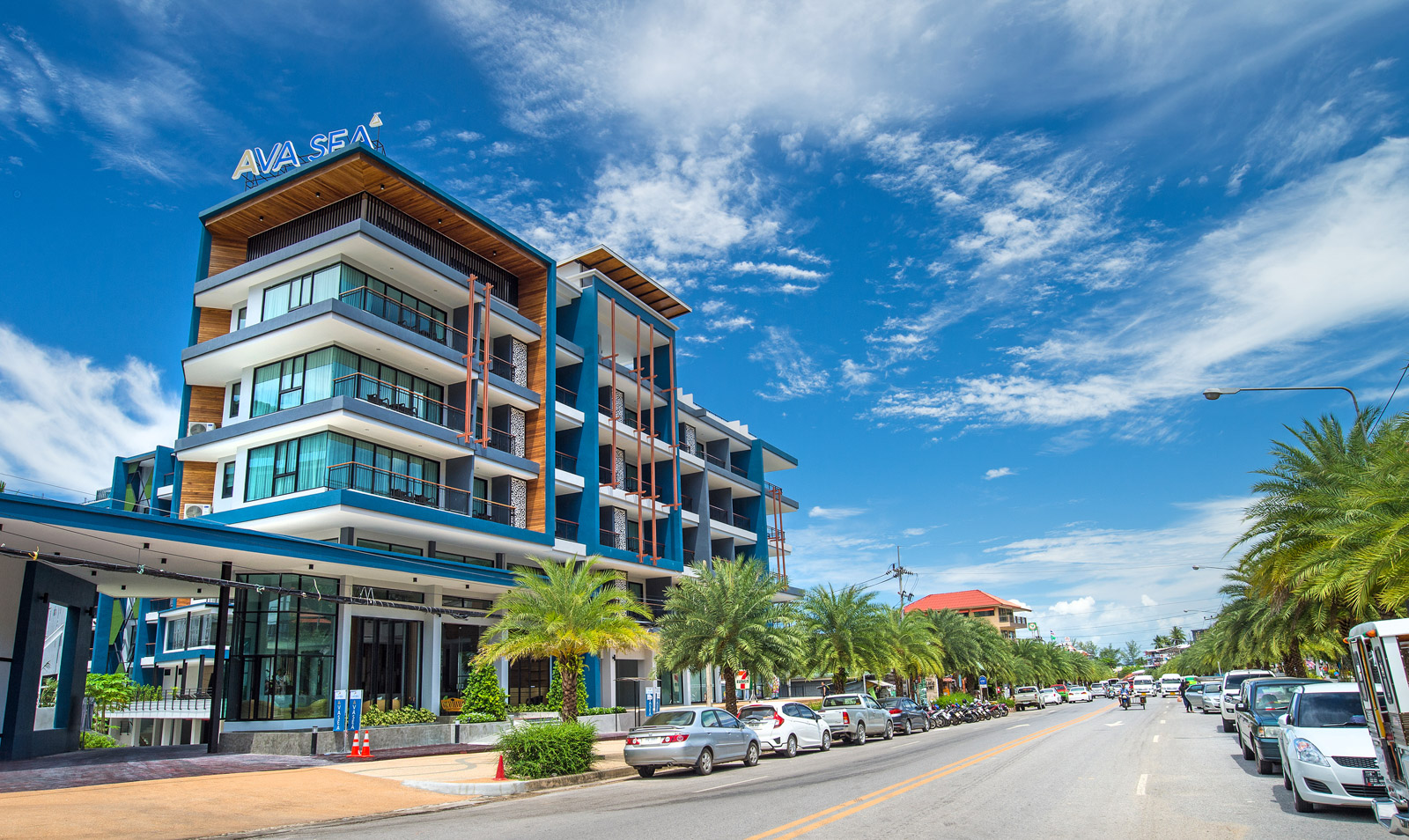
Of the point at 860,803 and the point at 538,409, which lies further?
the point at 538,409

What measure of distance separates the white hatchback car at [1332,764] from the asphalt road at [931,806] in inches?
12.5

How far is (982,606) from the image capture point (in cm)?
12838

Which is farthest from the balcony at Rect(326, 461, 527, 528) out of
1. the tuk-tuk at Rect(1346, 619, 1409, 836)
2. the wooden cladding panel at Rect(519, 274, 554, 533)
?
the tuk-tuk at Rect(1346, 619, 1409, 836)

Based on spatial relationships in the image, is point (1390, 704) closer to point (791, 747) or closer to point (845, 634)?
point (791, 747)

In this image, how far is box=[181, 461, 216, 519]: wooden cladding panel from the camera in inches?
1340

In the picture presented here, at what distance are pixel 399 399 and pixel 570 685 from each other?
49.8 ft

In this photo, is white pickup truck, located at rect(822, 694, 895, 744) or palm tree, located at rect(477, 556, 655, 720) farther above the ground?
palm tree, located at rect(477, 556, 655, 720)

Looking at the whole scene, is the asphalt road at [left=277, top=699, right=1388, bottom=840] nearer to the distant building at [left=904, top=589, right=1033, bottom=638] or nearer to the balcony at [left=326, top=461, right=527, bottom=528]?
the balcony at [left=326, top=461, right=527, bottom=528]

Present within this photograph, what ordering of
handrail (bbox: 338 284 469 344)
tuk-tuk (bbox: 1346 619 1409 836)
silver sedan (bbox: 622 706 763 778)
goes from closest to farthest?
tuk-tuk (bbox: 1346 619 1409 836)
silver sedan (bbox: 622 706 763 778)
handrail (bbox: 338 284 469 344)

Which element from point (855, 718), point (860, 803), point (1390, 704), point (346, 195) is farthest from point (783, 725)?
point (346, 195)

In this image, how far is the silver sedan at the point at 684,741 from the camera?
1962 cm

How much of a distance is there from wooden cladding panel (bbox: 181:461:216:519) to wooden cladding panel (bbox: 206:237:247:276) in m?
7.72

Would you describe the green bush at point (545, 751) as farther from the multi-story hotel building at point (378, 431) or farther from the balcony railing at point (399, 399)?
the balcony railing at point (399, 399)

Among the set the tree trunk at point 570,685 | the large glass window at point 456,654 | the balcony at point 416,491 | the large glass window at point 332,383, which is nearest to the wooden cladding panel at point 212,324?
the large glass window at point 332,383
